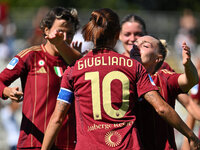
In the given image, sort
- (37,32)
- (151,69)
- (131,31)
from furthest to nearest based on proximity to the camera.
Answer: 1. (37,32)
2. (131,31)
3. (151,69)

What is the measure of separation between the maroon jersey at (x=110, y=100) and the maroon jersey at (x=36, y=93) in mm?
1028

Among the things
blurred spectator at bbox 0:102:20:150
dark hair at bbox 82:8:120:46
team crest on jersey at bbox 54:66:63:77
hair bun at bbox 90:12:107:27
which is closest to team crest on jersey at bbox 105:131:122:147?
dark hair at bbox 82:8:120:46

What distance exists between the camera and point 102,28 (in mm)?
3895

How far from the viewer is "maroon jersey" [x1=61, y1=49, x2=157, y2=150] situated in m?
3.78

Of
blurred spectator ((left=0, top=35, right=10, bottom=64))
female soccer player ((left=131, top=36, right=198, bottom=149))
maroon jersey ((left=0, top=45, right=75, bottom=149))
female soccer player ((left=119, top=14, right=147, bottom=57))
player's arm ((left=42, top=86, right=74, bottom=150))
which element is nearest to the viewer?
player's arm ((left=42, top=86, right=74, bottom=150))

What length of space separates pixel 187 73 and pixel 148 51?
49 centimetres

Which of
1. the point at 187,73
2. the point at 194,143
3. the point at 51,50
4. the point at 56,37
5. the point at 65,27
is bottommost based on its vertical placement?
the point at 194,143

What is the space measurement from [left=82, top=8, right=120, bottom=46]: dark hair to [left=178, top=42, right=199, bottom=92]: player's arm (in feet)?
1.88

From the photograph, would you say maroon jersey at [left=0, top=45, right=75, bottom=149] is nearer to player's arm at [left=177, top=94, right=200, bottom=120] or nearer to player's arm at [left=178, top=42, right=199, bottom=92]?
player's arm at [left=177, top=94, right=200, bottom=120]

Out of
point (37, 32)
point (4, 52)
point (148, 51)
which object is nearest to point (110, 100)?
point (148, 51)

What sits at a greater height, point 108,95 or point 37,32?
point 37,32

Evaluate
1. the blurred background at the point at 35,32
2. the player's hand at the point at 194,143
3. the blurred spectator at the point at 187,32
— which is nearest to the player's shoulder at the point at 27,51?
the player's hand at the point at 194,143

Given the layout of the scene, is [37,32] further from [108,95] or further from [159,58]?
[108,95]

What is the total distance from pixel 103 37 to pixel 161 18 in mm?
13688
